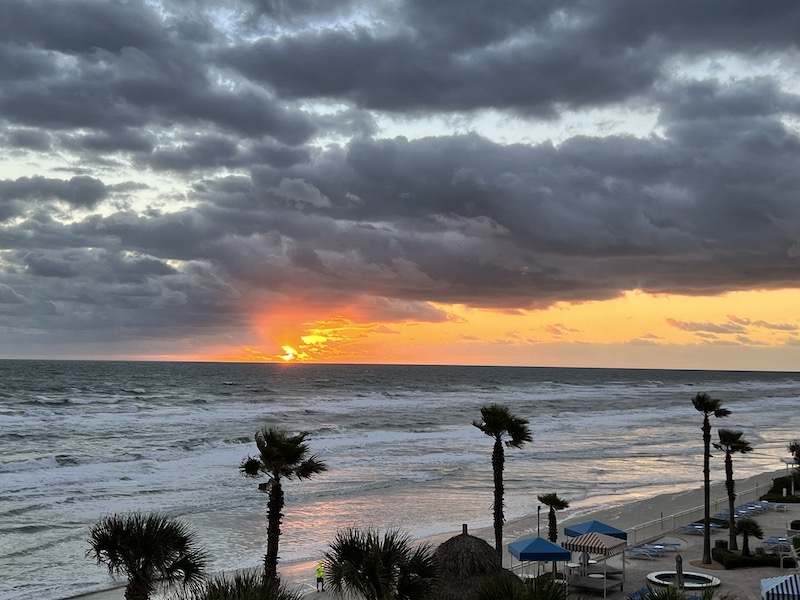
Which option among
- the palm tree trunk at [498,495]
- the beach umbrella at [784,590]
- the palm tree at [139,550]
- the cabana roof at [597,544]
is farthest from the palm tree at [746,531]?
the palm tree at [139,550]

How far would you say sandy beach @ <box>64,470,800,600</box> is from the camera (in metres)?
24.2

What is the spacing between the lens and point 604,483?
46.5 meters

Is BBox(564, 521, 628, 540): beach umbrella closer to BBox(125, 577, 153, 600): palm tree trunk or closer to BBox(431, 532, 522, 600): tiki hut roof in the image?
BBox(431, 532, 522, 600): tiki hut roof

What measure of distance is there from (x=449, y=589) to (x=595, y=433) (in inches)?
2501

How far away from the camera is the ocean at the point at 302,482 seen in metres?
31.7

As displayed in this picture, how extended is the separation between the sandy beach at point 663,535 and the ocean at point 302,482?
1.44 meters

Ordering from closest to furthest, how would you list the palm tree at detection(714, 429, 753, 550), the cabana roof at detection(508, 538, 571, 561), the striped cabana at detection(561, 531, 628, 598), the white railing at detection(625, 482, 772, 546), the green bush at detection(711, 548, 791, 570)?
1. the cabana roof at detection(508, 538, 571, 561)
2. the striped cabana at detection(561, 531, 628, 598)
3. the green bush at detection(711, 548, 791, 570)
4. the palm tree at detection(714, 429, 753, 550)
5. the white railing at detection(625, 482, 772, 546)

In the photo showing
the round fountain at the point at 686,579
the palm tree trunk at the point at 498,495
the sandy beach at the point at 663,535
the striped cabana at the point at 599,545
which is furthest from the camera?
the palm tree trunk at the point at 498,495

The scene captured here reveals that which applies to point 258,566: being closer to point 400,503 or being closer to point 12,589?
point 12,589

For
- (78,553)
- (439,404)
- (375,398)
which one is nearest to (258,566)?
(78,553)

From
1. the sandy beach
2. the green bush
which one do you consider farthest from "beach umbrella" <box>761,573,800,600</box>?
the green bush

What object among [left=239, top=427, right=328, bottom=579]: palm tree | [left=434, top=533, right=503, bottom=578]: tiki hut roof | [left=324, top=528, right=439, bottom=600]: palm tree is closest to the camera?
[left=324, top=528, right=439, bottom=600]: palm tree

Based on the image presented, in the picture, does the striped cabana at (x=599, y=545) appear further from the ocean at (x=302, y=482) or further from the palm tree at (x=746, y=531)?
the ocean at (x=302, y=482)

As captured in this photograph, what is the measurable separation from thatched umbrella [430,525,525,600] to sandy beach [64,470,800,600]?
20.3 feet
